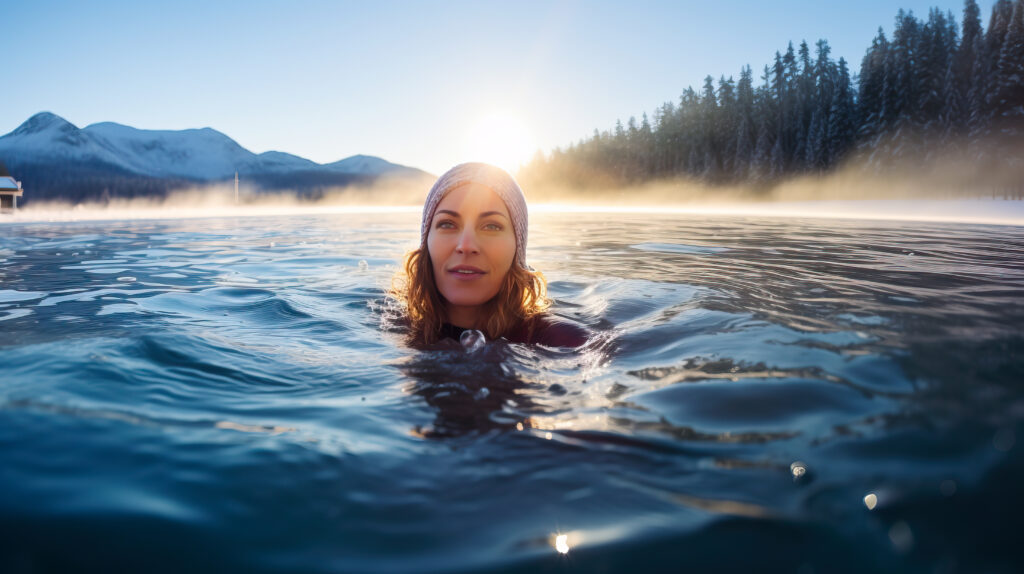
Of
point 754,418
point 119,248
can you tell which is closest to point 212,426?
point 754,418

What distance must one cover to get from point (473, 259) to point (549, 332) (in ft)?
2.62

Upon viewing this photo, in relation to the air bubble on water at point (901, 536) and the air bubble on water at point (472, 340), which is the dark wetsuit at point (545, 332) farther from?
the air bubble on water at point (901, 536)

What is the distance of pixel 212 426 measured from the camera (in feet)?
7.25

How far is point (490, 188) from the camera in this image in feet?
12.6

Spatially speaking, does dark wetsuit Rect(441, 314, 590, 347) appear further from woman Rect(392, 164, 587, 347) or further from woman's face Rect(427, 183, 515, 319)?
woman's face Rect(427, 183, 515, 319)

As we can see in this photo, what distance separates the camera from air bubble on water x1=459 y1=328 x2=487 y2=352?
3634 mm

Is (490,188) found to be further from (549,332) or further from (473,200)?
(549,332)

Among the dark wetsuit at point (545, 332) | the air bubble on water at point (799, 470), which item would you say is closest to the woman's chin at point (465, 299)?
the dark wetsuit at point (545, 332)

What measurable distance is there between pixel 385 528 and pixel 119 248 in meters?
12.6

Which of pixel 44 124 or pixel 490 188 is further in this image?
pixel 44 124

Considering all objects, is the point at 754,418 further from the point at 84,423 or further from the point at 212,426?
the point at 84,423

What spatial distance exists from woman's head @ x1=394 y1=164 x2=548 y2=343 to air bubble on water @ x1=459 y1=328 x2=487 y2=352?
23cm

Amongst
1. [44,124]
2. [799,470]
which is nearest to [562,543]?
[799,470]

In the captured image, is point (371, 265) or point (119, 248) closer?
point (371, 265)
